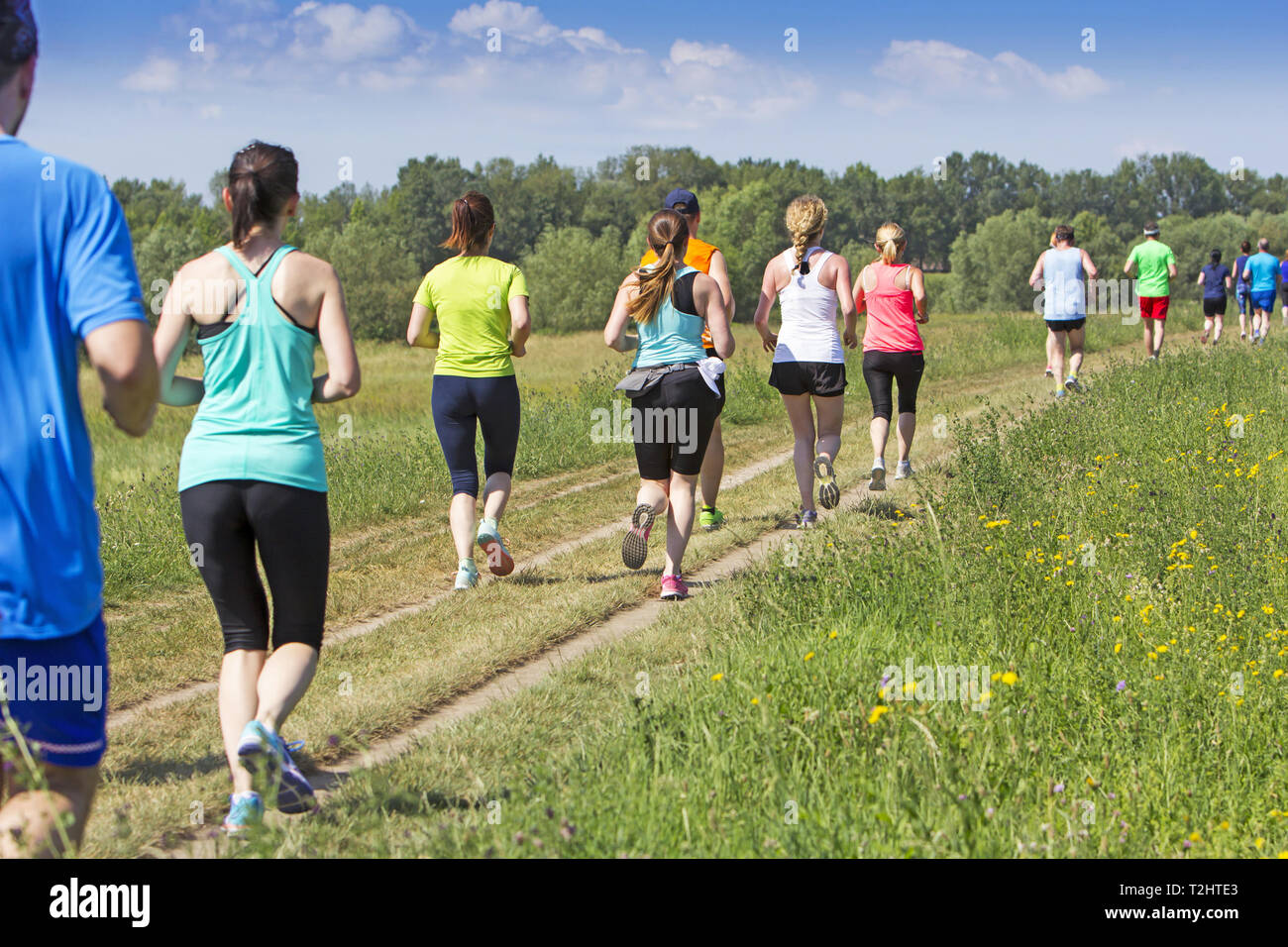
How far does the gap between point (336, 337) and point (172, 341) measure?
50cm

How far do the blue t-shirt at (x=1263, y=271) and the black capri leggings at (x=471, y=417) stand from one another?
20229 millimetres

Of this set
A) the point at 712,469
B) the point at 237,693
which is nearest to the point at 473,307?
the point at 712,469

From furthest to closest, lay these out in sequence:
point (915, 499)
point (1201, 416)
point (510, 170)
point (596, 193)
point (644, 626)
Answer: point (510, 170) < point (596, 193) < point (1201, 416) < point (915, 499) < point (644, 626)

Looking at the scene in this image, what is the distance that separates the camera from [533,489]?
1118 cm

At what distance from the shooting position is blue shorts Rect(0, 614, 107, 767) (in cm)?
234

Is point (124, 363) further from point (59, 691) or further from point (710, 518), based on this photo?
point (710, 518)

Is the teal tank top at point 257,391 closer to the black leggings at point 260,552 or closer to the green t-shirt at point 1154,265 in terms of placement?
the black leggings at point 260,552

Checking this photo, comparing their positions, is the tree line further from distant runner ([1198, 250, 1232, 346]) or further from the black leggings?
the black leggings

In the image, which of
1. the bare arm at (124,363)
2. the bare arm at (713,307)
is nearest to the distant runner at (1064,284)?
the bare arm at (713,307)

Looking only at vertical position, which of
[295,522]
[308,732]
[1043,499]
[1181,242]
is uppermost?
[1181,242]

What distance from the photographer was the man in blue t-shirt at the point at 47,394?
7.69 ft
